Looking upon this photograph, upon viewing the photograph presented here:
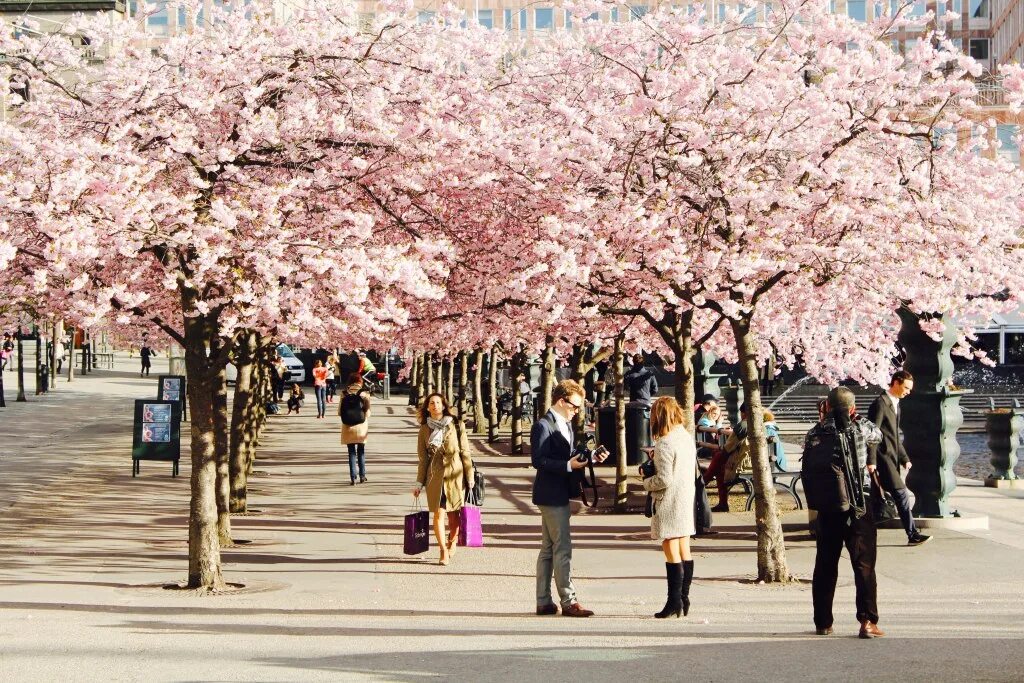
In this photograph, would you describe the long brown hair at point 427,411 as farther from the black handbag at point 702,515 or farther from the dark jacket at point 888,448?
the dark jacket at point 888,448

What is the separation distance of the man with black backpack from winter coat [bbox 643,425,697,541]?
1006mm

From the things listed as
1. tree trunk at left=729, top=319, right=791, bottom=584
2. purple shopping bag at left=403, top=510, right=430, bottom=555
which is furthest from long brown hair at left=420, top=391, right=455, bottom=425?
tree trunk at left=729, top=319, right=791, bottom=584

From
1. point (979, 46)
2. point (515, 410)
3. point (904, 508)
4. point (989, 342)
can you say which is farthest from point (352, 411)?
point (979, 46)

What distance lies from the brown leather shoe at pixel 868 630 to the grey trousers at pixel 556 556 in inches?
88.4

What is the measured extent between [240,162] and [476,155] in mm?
2433

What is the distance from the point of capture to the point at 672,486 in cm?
1115

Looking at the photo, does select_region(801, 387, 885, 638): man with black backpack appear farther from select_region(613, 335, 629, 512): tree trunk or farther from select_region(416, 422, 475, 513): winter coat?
select_region(613, 335, 629, 512): tree trunk

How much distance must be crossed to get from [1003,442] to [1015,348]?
154 feet

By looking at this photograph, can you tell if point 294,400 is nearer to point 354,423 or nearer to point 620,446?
point 354,423

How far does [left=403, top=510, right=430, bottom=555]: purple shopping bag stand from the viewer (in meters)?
15.0

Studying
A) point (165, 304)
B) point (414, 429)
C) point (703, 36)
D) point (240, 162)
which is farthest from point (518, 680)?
point (414, 429)

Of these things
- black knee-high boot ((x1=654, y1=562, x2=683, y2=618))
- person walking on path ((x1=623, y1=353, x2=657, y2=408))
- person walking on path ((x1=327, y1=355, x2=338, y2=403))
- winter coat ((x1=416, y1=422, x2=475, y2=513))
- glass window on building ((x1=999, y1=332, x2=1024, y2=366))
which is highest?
glass window on building ((x1=999, y1=332, x2=1024, y2=366))

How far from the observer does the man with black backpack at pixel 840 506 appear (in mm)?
10328

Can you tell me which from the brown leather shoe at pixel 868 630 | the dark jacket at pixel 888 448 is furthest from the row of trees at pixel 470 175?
the brown leather shoe at pixel 868 630
